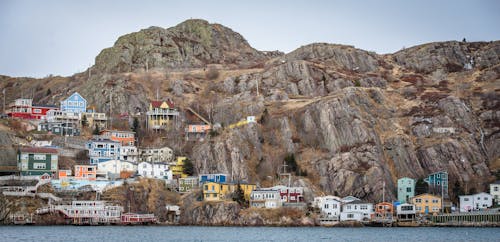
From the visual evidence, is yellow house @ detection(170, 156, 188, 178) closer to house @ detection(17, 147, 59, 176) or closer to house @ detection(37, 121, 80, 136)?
house @ detection(17, 147, 59, 176)

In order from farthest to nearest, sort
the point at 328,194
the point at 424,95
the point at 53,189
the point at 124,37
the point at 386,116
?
the point at 124,37, the point at 424,95, the point at 386,116, the point at 328,194, the point at 53,189

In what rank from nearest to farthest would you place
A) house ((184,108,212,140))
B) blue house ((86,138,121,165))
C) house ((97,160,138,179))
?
house ((97,160,138,179)), blue house ((86,138,121,165)), house ((184,108,212,140))

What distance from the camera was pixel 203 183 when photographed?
124 metres

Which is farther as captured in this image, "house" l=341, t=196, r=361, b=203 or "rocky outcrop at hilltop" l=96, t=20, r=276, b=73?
"rocky outcrop at hilltop" l=96, t=20, r=276, b=73

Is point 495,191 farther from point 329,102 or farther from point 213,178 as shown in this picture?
point 213,178

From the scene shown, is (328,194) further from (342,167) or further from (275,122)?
(275,122)

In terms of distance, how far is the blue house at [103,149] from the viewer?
13412 cm

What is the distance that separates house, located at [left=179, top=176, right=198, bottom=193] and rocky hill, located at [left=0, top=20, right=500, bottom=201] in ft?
16.0

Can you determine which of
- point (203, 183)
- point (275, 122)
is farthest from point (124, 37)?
point (203, 183)

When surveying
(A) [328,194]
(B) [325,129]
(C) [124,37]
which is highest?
(C) [124,37]

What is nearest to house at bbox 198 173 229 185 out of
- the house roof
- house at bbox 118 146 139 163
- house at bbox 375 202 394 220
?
house at bbox 118 146 139 163

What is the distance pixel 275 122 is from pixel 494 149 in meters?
38.1

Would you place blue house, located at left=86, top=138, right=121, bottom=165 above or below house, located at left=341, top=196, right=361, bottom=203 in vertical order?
above

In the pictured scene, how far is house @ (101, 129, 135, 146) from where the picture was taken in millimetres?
140625
